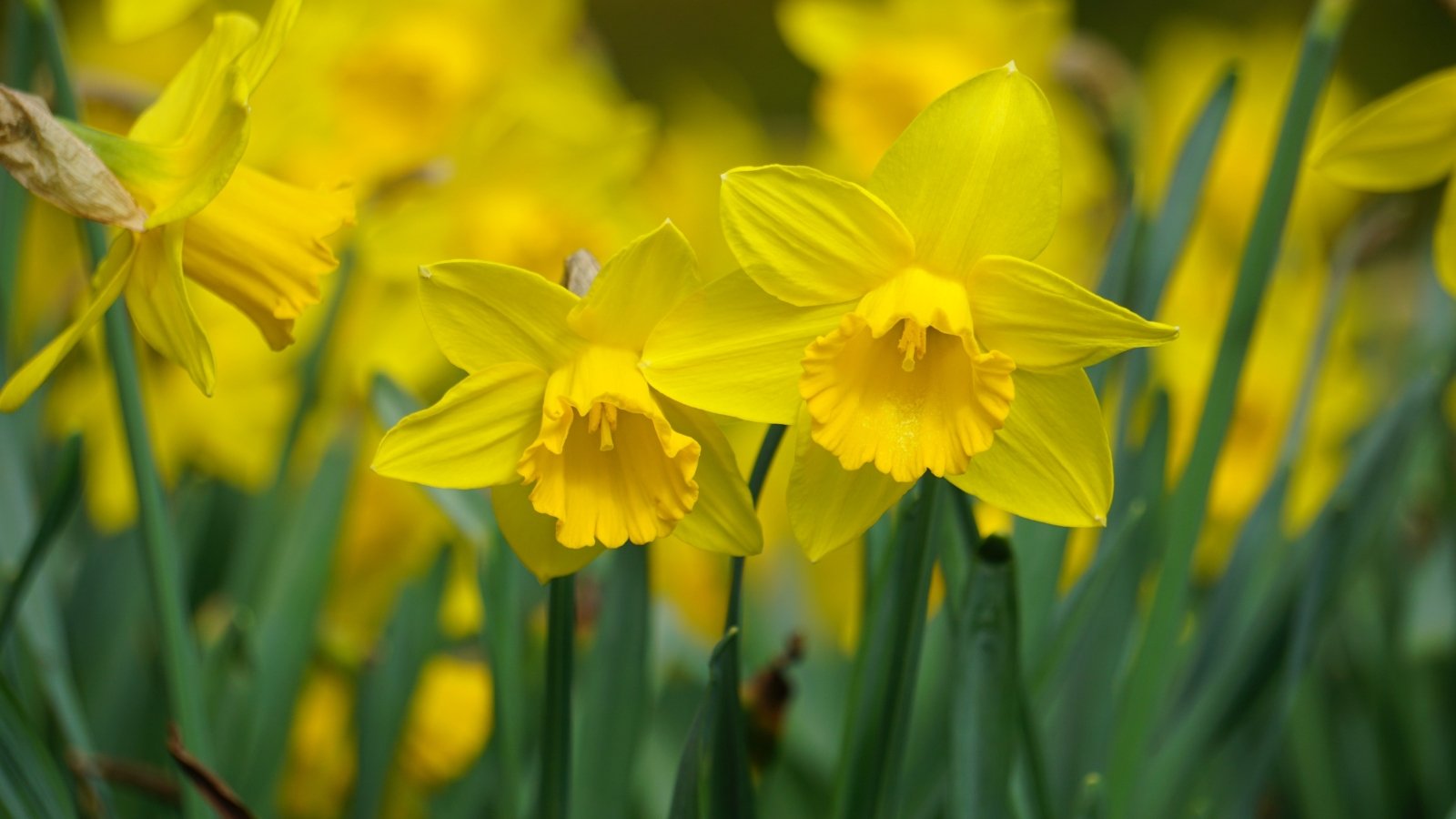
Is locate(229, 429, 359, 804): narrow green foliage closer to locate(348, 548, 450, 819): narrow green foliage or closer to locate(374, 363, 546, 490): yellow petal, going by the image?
locate(348, 548, 450, 819): narrow green foliage

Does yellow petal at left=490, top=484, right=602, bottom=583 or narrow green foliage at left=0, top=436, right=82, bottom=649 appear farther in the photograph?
narrow green foliage at left=0, top=436, right=82, bottom=649

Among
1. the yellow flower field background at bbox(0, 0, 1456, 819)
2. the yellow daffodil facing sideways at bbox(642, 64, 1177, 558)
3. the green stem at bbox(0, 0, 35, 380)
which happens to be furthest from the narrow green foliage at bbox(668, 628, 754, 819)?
the green stem at bbox(0, 0, 35, 380)

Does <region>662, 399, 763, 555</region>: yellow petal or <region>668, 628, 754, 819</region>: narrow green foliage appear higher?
<region>662, 399, 763, 555</region>: yellow petal

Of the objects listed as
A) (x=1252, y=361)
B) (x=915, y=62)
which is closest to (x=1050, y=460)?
(x=1252, y=361)

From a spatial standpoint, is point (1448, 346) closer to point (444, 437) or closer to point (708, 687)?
point (708, 687)

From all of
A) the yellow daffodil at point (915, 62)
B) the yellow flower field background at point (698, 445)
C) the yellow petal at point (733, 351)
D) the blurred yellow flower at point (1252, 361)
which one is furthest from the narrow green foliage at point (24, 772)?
the yellow daffodil at point (915, 62)

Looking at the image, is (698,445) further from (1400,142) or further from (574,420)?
(1400,142)

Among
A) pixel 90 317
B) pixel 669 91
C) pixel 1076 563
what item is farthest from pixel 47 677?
pixel 669 91
